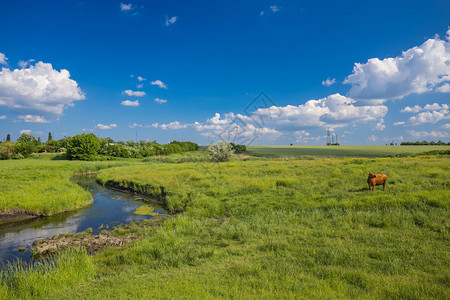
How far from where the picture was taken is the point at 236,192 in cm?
1666

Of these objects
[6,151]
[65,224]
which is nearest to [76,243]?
[65,224]

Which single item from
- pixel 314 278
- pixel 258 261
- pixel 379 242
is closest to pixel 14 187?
pixel 258 261

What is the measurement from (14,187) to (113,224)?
485 inches

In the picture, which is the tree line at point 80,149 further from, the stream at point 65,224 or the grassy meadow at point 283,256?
the grassy meadow at point 283,256

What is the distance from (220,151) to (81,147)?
150 feet

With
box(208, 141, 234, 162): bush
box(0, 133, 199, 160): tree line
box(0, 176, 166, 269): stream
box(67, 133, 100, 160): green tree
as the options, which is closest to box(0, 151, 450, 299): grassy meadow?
box(0, 176, 166, 269): stream

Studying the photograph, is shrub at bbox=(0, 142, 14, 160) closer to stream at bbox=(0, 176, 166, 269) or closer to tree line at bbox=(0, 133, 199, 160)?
tree line at bbox=(0, 133, 199, 160)

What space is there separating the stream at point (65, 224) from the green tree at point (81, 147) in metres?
54.0

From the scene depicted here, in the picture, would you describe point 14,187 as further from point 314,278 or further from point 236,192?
point 314,278

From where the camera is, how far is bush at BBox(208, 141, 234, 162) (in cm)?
4884

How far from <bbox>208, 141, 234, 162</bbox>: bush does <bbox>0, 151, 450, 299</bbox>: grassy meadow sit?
35.2m

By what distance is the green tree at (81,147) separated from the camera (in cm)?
6444

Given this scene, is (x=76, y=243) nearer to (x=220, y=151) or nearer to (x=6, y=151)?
(x=220, y=151)

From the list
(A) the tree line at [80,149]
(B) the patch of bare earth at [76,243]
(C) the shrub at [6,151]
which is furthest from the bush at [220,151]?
(C) the shrub at [6,151]
